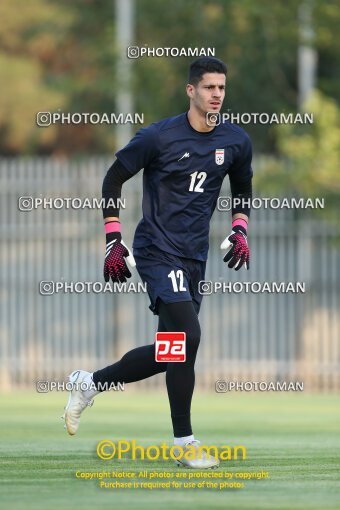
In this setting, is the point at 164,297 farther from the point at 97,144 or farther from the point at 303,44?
the point at 97,144

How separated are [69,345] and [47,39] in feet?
58.1

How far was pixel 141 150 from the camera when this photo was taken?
8320 mm

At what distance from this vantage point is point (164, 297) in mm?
8117

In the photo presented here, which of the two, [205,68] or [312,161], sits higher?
[312,161]

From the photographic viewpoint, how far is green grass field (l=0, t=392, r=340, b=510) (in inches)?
256

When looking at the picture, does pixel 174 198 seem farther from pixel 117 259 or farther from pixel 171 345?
pixel 171 345

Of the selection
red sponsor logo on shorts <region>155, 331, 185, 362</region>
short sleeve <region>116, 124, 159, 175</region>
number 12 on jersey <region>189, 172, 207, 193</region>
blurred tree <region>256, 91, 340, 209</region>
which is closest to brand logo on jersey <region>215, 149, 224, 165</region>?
number 12 on jersey <region>189, 172, 207, 193</region>

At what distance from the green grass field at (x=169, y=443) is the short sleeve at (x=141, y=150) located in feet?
5.61

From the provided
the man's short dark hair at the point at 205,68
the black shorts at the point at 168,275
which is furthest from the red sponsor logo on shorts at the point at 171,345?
the man's short dark hair at the point at 205,68

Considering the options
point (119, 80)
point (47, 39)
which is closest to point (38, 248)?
point (119, 80)

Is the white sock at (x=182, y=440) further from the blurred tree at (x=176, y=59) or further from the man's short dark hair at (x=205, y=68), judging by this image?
the blurred tree at (x=176, y=59)

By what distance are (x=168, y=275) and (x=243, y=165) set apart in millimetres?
968

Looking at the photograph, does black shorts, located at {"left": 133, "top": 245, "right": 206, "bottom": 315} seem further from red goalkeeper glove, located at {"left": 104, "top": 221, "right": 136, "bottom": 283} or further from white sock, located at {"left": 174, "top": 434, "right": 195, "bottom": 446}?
white sock, located at {"left": 174, "top": 434, "right": 195, "bottom": 446}

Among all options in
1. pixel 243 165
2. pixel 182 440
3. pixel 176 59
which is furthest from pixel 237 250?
pixel 176 59
